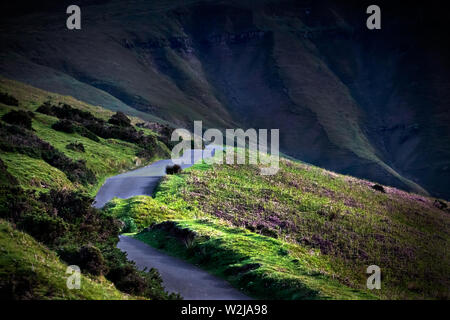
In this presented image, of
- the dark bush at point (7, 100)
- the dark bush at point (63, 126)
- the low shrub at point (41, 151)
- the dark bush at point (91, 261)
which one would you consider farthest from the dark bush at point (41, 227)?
the dark bush at point (7, 100)

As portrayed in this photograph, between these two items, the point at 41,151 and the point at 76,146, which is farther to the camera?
the point at 76,146

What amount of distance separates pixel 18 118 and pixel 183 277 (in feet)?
93.2

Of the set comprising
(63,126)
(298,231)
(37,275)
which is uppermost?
(63,126)

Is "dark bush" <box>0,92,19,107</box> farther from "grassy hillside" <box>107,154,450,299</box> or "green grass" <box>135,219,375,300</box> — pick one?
"green grass" <box>135,219,375,300</box>

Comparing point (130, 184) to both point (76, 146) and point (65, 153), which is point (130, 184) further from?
point (76, 146)

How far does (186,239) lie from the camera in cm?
2120

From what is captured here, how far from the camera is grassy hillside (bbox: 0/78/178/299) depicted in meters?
11.9

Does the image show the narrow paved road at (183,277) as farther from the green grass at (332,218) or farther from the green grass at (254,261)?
the green grass at (332,218)

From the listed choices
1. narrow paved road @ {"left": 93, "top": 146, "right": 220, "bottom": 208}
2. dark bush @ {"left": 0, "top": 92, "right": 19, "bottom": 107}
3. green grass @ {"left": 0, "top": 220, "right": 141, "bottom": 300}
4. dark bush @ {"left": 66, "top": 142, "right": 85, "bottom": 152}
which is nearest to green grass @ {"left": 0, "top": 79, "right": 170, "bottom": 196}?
dark bush @ {"left": 66, "top": 142, "right": 85, "bottom": 152}

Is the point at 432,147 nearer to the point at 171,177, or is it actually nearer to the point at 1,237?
the point at 171,177

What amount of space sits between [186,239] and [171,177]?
18.2 m

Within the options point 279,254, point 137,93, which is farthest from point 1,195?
point 137,93

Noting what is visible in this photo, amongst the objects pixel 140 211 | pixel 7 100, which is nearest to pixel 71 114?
pixel 7 100

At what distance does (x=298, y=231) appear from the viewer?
105 ft
